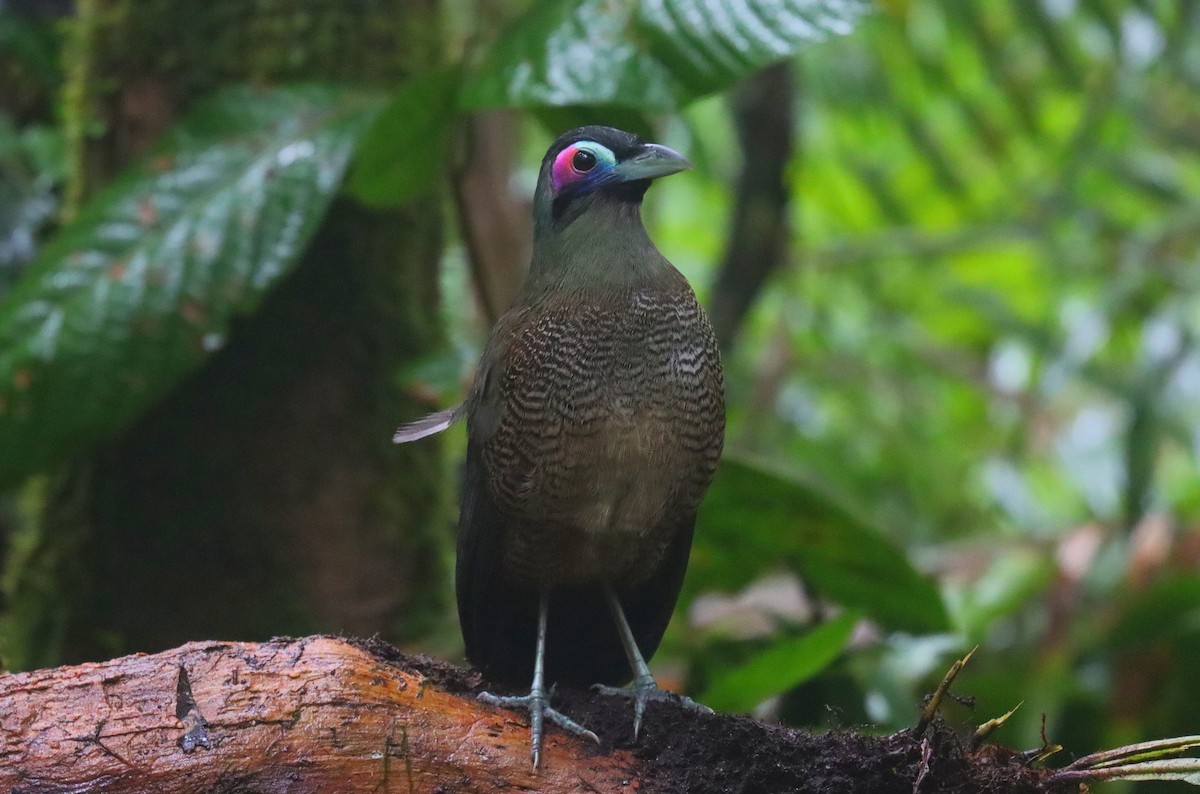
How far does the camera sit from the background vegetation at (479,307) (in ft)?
9.95

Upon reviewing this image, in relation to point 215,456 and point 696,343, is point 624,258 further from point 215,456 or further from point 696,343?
point 215,456

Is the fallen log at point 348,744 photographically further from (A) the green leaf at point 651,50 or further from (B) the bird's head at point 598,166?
(A) the green leaf at point 651,50

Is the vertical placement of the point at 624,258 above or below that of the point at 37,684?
above

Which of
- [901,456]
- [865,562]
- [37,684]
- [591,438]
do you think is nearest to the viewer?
[37,684]

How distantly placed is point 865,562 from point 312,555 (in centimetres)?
169

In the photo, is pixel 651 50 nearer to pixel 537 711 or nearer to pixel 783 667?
pixel 783 667

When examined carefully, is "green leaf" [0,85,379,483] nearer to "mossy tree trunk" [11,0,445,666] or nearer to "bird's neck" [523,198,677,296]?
"mossy tree trunk" [11,0,445,666]

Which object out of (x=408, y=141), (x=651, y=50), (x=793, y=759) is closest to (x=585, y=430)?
(x=793, y=759)

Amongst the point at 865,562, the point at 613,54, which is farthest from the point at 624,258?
the point at 865,562

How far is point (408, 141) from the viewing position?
10.3ft

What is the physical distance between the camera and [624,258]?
237cm

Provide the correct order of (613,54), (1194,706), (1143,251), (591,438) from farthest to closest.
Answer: (1143,251)
(1194,706)
(613,54)
(591,438)

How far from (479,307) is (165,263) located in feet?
4.18

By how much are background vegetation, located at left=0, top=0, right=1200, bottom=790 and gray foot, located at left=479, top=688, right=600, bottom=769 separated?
64cm
